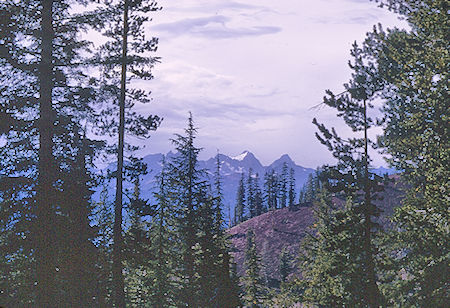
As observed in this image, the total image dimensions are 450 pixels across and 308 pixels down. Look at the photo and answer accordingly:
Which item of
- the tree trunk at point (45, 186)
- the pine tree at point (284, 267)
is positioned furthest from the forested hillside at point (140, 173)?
the pine tree at point (284, 267)

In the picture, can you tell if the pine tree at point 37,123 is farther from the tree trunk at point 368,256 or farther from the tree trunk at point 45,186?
the tree trunk at point 368,256

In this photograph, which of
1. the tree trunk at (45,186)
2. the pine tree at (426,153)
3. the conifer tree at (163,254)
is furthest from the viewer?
the conifer tree at (163,254)

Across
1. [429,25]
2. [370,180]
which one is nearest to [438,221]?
[370,180]

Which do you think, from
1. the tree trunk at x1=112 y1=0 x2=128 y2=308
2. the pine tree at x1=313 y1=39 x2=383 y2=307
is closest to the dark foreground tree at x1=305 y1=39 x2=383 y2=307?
the pine tree at x1=313 y1=39 x2=383 y2=307

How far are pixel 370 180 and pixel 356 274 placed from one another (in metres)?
4.20

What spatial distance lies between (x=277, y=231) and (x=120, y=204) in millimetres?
96708

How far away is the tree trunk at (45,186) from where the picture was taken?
11.0 meters

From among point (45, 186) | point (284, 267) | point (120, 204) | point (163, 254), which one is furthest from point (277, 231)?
point (45, 186)

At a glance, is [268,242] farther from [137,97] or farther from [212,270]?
[137,97]

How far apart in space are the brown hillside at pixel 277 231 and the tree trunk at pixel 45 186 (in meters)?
85.0

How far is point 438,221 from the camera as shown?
15.1 m

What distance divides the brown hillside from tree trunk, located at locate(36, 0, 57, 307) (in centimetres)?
8497

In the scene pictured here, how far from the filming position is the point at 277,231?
11044cm

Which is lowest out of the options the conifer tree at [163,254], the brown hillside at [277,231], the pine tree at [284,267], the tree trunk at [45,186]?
the pine tree at [284,267]
